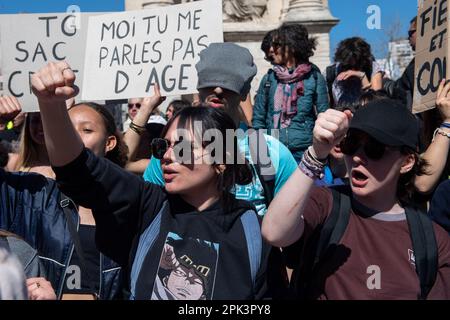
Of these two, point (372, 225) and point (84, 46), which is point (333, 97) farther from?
point (372, 225)

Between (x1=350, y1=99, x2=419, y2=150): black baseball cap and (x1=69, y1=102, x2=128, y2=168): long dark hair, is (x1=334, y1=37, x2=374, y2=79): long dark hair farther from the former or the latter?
(x1=350, y1=99, x2=419, y2=150): black baseball cap

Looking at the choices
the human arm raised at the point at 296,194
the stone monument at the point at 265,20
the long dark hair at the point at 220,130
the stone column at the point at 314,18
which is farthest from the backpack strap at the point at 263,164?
the stone column at the point at 314,18

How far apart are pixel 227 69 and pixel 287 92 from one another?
279cm

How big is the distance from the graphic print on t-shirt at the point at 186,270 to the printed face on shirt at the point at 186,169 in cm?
26

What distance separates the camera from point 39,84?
2.57m

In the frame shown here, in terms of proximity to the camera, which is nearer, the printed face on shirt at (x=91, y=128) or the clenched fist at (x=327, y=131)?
the clenched fist at (x=327, y=131)

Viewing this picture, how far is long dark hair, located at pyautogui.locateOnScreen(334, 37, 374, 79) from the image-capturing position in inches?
274

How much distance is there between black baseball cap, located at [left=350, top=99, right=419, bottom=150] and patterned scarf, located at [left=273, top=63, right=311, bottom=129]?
368 cm

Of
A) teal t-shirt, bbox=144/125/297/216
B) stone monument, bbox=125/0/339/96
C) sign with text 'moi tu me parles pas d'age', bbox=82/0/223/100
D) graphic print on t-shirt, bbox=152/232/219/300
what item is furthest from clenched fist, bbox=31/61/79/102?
stone monument, bbox=125/0/339/96

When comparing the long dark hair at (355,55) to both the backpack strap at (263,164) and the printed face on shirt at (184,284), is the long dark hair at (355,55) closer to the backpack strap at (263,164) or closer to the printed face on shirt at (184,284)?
the backpack strap at (263,164)

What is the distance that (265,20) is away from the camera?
547 inches

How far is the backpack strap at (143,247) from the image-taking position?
274 centimetres

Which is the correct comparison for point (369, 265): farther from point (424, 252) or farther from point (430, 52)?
point (430, 52)

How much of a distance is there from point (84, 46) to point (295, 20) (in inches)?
326
